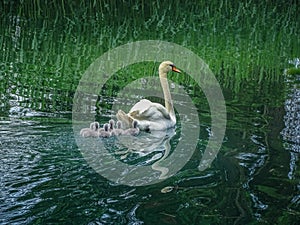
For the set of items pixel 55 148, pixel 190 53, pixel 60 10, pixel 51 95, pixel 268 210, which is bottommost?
pixel 268 210

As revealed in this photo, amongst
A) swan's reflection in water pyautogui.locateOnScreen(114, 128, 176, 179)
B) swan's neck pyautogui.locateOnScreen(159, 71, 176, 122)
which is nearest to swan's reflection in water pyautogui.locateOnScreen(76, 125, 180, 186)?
swan's reflection in water pyautogui.locateOnScreen(114, 128, 176, 179)

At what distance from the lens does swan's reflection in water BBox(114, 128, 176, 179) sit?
22.6 ft

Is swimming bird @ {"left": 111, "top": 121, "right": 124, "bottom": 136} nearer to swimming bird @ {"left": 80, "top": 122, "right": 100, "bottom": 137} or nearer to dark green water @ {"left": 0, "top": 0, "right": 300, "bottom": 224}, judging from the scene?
swimming bird @ {"left": 80, "top": 122, "right": 100, "bottom": 137}

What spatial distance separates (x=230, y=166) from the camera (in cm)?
705

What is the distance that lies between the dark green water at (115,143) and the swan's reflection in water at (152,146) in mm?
167

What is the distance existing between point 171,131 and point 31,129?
2.25 meters

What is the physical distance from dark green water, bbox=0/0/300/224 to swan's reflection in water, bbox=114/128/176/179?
0.17 m

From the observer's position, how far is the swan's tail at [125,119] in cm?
805

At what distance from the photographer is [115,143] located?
7.54 m

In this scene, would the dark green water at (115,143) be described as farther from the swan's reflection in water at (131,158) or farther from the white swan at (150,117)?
the white swan at (150,117)

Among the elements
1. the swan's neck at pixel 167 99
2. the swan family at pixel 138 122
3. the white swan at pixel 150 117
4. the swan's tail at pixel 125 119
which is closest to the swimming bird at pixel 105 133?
the swan family at pixel 138 122

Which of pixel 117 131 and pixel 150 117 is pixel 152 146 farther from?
pixel 150 117

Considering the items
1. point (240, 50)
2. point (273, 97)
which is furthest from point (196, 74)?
point (240, 50)

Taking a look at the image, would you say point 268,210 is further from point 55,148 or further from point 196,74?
point 196,74
